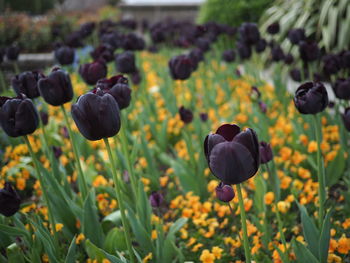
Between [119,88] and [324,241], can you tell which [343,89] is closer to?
[324,241]

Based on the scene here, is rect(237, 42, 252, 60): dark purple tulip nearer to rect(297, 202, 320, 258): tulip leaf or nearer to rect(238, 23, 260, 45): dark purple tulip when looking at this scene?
rect(238, 23, 260, 45): dark purple tulip

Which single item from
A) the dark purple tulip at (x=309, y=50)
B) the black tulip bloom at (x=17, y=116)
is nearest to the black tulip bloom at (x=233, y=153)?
the black tulip bloom at (x=17, y=116)

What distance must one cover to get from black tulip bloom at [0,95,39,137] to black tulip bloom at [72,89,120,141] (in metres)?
0.32

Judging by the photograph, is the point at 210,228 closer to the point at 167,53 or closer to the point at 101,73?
the point at 101,73

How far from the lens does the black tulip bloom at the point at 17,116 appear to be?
1.37m

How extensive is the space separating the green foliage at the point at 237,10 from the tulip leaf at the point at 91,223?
541 cm

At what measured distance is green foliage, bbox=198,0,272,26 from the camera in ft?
21.0

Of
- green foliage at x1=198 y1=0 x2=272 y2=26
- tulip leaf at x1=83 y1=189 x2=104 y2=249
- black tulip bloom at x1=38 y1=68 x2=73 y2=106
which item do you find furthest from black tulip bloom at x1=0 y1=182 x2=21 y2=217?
green foliage at x1=198 y1=0 x2=272 y2=26

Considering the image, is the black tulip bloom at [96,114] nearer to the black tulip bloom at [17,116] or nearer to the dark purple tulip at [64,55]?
the black tulip bloom at [17,116]

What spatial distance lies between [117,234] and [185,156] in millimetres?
1142

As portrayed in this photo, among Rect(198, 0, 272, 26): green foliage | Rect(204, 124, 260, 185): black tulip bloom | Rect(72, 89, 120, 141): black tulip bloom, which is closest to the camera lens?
Rect(204, 124, 260, 185): black tulip bloom

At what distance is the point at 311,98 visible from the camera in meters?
1.41

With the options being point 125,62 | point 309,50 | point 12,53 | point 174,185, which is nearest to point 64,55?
point 125,62

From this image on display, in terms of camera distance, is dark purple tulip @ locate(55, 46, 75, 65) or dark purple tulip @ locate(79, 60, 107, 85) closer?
dark purple tulip @ locate(79, 60, 107, 85)
